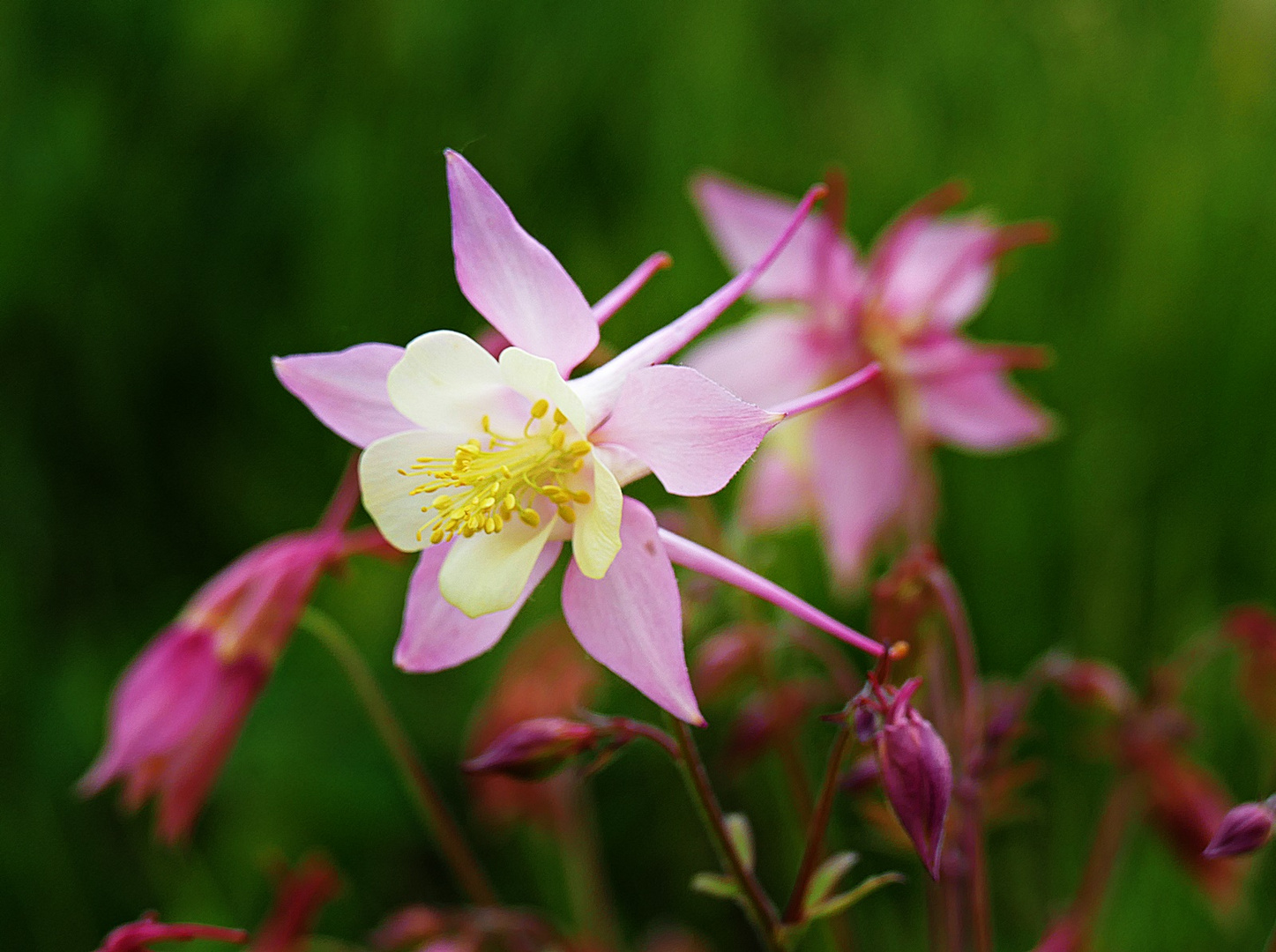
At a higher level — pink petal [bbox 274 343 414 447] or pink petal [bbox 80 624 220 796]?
pink petal [bbox 274 343 414 447]

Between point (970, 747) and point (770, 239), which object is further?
point (770, 239)

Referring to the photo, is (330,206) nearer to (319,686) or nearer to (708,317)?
(319,686)

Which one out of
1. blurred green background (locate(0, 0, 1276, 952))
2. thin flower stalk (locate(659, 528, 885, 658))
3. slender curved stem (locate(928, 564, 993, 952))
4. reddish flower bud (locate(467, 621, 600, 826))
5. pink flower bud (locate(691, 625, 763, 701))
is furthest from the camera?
blurred green background (locate(0, 0, 1276, 952))

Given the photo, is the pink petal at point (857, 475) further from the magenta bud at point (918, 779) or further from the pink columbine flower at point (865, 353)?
the magenta bud at point (918, 779)

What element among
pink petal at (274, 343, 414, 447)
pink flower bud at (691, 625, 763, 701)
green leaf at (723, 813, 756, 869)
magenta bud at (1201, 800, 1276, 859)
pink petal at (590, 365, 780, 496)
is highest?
pink petal at (274, 343, 414, 447)

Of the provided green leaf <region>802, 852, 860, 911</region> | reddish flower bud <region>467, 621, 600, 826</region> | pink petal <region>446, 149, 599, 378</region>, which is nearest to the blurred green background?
reddish flower bud <region>467, 621, 600, 826</region>

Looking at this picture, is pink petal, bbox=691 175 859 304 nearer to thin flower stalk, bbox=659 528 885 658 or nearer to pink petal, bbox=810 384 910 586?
pink petal, bbox=810 384 910 586

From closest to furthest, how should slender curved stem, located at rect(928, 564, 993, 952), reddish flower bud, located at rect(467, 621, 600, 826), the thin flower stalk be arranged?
1. the thin flower stalk
2. slender curved stem, located at rect(928, 564, 993, 952)
3. reddish flower bud, located at rect(467, 621, 600, 826)

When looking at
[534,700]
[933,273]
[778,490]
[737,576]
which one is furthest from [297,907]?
[933,273]

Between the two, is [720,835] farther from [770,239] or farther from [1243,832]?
Answer: [770,239]
